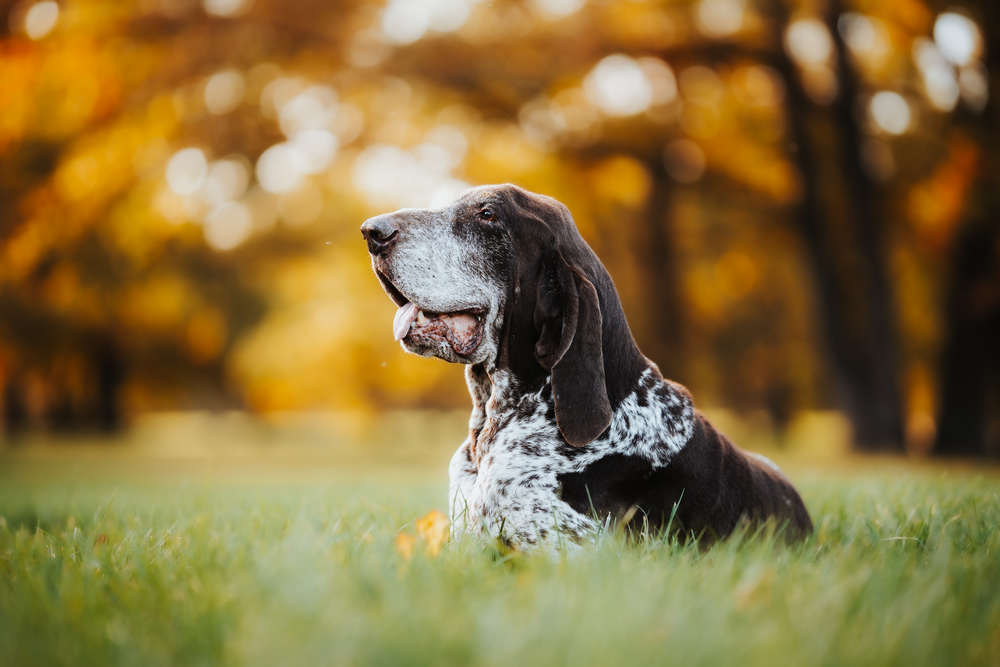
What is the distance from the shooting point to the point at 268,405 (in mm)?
26188

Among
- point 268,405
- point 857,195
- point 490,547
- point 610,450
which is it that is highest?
point 857,195

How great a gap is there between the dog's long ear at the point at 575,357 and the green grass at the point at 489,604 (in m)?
0.52

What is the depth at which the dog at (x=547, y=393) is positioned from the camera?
9.48 ft

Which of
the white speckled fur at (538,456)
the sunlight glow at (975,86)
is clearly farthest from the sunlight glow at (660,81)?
the white speckled fur at (538,456)

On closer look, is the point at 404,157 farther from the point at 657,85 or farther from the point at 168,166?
the point at 657,85

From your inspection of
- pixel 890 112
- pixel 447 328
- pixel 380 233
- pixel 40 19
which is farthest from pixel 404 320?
pixel 890 112

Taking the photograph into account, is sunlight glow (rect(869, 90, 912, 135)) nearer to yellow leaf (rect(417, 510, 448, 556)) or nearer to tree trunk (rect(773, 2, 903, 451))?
tree trunk (rect(773, 2, 903, 451))

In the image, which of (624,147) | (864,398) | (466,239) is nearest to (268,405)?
(624,147)

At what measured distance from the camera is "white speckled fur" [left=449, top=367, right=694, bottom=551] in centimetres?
282

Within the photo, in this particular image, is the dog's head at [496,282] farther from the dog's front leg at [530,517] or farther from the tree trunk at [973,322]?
the tree trunk at [973,322]

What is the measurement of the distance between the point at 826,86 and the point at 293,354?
1474cm

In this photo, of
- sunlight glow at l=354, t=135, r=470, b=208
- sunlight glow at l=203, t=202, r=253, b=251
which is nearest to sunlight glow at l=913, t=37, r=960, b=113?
sunlight glow at l=354, t=135, r=470, b=208

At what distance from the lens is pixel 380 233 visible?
312 cm

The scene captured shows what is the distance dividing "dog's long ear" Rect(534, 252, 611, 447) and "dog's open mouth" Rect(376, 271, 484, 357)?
32cm
